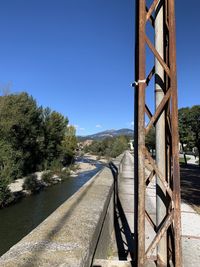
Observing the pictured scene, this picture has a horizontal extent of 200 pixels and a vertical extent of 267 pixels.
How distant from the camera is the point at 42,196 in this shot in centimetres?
2809

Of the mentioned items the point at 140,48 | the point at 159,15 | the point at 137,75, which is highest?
the point at 159,15

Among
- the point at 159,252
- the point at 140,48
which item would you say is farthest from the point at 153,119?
the point at 159,252

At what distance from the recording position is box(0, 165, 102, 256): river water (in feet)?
51.6

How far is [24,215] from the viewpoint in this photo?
2023cm

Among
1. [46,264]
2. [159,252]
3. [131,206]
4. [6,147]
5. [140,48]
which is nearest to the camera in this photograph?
[46,264]

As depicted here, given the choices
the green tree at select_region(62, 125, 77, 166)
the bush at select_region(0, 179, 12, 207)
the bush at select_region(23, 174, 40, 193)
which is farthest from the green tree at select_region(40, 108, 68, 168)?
the bush at select_region(0, 179, 12, 207)

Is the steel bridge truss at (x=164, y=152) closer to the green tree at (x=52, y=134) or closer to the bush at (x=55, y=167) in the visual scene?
the green tree at (x=52, y=134)

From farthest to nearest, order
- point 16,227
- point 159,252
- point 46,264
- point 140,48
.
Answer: point 16,227 < point 159,252 < point 140,48 < point 46,264

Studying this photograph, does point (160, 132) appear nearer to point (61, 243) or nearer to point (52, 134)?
point (61, 243)

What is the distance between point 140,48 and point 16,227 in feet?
53.8

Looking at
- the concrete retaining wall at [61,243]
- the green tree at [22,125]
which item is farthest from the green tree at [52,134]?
the concrete retaining wall at [61,243]

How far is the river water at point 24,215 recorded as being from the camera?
51.6 ft

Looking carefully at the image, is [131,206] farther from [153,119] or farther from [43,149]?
[43,149]

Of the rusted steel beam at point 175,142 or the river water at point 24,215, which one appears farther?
the river water at point 24,215
